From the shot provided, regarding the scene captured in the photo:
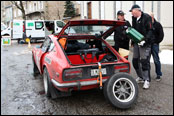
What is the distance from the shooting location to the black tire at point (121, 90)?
3523mm

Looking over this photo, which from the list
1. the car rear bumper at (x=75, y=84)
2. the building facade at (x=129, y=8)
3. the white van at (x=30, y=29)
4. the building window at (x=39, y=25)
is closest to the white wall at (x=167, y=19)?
the building facade at (x=129, y=8)

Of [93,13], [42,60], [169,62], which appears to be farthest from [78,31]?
[93,13]

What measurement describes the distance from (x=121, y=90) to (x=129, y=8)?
13.9 meters

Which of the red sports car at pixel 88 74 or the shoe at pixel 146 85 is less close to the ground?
the red sports car at pixel 88 74

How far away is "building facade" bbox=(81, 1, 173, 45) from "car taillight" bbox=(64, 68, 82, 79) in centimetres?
1151

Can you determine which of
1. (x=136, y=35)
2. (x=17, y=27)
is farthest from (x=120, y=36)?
(x=17, y=27)

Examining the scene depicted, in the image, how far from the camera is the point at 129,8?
A: 16.4 m

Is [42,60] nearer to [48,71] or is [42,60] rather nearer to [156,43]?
[48,71]

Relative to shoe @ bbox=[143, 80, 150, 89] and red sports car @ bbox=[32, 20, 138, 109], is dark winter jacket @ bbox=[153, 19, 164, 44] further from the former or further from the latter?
red sports car @ bbox=[32, 20, 138, 109]

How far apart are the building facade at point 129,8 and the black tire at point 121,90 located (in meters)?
11.1

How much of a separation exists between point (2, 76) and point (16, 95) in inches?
84.0

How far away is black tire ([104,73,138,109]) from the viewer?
3.52 m

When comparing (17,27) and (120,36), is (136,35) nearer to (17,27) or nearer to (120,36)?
(120,36)

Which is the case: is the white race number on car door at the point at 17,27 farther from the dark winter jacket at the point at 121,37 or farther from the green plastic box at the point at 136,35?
the green plastic box at the point at 136,35
